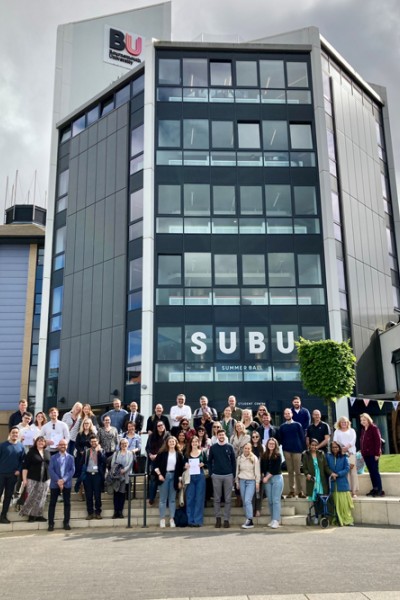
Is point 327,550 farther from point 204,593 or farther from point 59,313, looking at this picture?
point 59,313

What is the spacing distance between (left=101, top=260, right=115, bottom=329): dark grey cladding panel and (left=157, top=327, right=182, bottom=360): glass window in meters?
3.13

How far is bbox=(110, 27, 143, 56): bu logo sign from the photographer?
46.7m

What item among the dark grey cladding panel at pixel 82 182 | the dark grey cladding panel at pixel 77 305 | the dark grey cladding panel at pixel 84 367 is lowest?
the dark grey cladding panel at pixel 84 367

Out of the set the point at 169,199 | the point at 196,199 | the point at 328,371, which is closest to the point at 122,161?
the point at 169,199

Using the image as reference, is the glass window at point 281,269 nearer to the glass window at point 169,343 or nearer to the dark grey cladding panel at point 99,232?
the glass window at point 169,343

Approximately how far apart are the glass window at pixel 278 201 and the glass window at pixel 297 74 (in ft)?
19.6

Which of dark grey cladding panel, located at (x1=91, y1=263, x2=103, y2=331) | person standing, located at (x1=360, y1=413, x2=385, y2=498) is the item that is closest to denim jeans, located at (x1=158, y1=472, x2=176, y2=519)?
person standing, located at (x1=360, y1=413, x2=385, y2=498)

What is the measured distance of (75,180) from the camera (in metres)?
33.6

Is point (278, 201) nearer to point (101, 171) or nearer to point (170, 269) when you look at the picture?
point (170, 269)

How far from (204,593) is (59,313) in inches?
1079

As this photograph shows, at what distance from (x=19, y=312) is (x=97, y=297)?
14.7 meters

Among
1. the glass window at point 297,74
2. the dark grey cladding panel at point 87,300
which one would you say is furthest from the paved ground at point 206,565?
the glass window at point 297,74

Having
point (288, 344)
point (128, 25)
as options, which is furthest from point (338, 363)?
point (128, 25)

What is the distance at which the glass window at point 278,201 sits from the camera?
95.2ft
